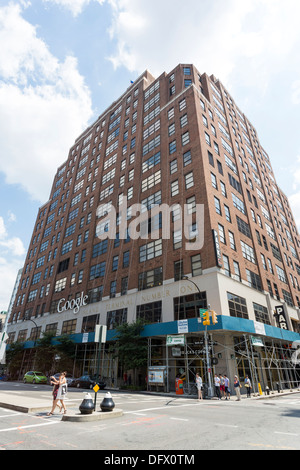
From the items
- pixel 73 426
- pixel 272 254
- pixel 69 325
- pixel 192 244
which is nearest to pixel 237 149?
pixel 272 254

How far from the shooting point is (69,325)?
4094 cm

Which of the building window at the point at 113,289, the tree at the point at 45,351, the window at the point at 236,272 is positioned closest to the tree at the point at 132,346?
the building window at the point at 113,289

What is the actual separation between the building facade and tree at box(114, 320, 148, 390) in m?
0.96

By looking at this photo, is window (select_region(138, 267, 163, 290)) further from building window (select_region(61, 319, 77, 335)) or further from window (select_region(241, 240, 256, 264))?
building window (select_region(61, 319, 77, 335))

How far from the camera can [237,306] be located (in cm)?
2667

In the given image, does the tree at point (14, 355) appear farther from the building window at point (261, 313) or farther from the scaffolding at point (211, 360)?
the building window at point (261, 313)

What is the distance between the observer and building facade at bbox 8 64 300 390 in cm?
2609

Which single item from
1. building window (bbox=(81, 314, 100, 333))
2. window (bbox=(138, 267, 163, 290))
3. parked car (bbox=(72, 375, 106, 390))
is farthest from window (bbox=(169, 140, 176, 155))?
parked car (bbox=(72, 375, 106, 390))

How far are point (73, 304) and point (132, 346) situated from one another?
1844 cm

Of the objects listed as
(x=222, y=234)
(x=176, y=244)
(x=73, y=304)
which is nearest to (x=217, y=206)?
(x=222, y=234)

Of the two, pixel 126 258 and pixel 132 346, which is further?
pixel 126 258

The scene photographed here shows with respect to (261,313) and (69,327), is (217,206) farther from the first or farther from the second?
(69,327)

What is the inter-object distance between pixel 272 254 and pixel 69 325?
3230cm

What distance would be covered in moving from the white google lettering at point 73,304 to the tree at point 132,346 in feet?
44.5
